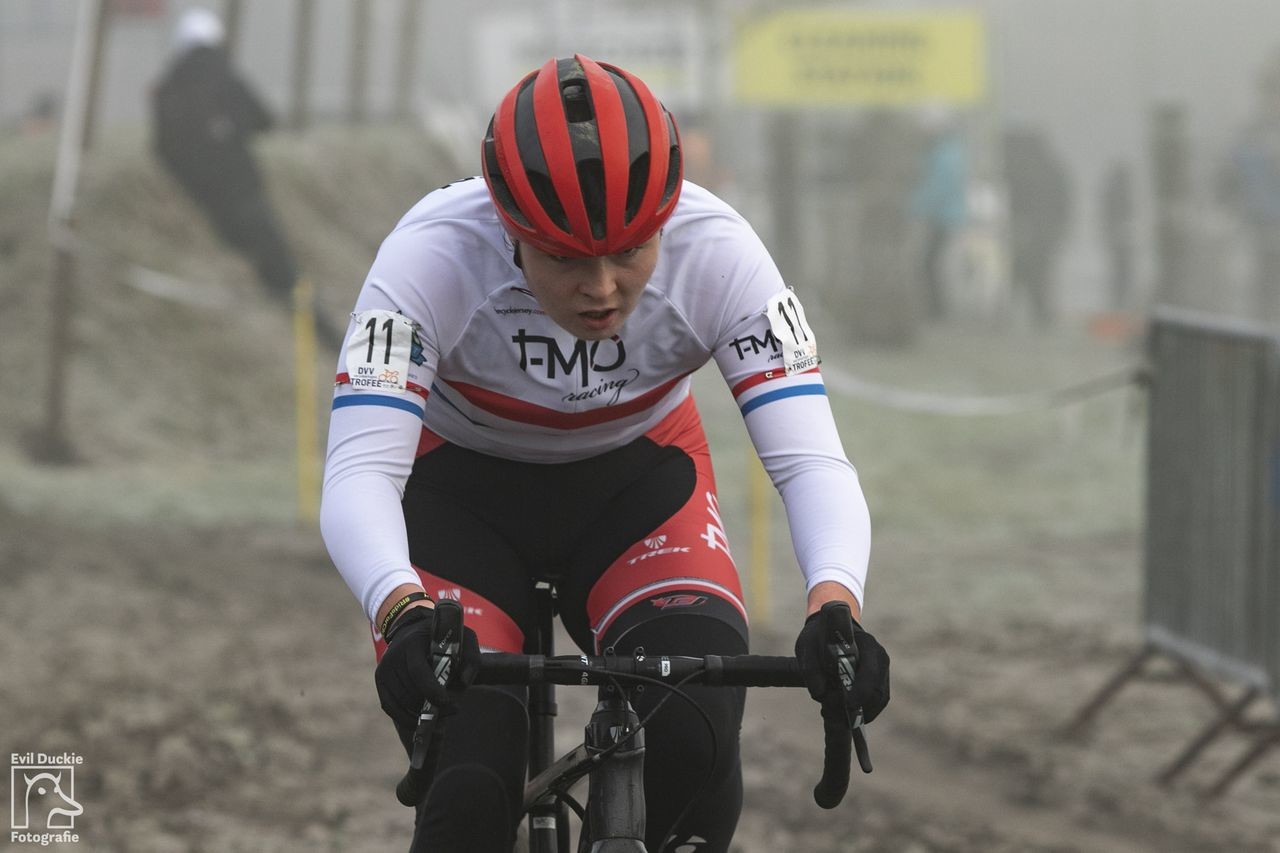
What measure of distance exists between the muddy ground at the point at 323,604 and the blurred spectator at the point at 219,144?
0.25 meters

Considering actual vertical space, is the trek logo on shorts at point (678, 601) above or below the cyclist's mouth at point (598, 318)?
below

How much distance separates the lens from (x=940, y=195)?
58.5ft

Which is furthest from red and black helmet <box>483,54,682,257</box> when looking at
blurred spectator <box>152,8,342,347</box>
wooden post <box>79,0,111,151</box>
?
blurred spectator <box>152,8,342,347</box>

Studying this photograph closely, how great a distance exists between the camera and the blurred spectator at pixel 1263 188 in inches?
643

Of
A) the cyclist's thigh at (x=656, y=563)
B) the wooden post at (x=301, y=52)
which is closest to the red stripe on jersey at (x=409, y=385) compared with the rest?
the cyclist's thigh at (x=656, y=563)

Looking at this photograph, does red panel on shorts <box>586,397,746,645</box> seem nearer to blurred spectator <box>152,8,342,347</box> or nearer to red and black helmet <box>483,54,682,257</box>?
red and black helmet <box>483,54,682,257</box>

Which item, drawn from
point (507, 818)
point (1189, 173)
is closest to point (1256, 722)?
point (507, 818)

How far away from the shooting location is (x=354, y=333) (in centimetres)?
320

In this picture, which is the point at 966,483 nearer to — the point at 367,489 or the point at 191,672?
the point at 191,672

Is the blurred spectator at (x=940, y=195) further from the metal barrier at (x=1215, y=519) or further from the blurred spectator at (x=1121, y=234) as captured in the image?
the metal barrier at (x=1215, y=519)

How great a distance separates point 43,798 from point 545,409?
3.28 m

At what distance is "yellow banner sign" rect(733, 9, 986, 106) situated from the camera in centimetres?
1564

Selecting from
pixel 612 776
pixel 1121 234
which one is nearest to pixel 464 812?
pixel 612 776

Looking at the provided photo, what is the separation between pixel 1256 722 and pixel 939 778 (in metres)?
1.25
